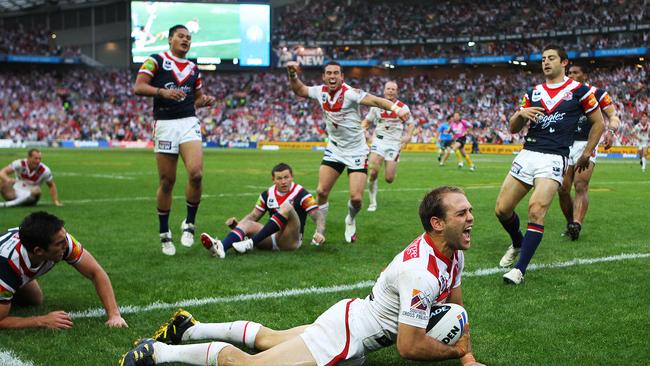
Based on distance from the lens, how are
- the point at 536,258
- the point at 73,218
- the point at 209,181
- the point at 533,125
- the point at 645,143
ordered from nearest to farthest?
the point at 533,125, the point at 536,258, the point at 73,218, the point at 209,181, the point at 645,143

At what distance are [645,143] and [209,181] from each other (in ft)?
61.7

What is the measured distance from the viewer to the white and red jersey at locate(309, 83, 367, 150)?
9203 mm

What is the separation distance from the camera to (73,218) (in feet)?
37.9

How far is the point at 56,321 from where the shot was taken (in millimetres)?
4844

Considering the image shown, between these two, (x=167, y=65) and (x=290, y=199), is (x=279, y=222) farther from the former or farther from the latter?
(x=167, y=65)

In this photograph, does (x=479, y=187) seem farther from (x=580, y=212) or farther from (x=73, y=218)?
(x=73, y=218)

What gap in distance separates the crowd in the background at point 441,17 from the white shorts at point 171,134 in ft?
165

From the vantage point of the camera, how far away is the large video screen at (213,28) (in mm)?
53281

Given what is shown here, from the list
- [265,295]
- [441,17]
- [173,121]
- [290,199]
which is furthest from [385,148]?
[441,17]

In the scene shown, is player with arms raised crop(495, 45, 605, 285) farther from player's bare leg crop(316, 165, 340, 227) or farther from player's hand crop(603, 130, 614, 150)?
player's bare leg crop(316, 165, 340, 227)

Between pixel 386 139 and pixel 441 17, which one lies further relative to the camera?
pixel 441 17

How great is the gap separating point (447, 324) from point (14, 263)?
10.3ft

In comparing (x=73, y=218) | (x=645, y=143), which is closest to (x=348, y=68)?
(x=645, y=143)

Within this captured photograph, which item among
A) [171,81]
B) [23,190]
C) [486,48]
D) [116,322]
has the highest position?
[486,48]
